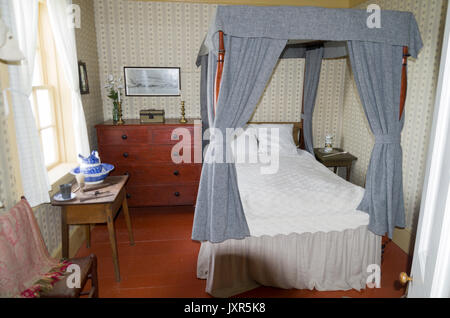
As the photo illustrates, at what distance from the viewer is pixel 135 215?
4281mm

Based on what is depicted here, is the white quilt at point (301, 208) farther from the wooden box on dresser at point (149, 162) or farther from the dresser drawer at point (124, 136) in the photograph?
the dresser drawer at point (124, 136)

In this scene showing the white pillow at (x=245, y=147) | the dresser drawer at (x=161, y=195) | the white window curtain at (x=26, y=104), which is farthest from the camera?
the dresser drawer at (x=161, y=195)

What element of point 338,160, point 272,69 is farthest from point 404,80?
point 338,160

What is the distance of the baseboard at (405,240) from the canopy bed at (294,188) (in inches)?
25.6

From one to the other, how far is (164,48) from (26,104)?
2.66 m

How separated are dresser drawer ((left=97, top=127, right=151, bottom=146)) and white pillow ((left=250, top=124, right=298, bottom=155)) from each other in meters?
1.51

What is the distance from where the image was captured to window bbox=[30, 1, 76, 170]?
3.09m

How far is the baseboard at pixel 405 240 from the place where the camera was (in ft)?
10.6

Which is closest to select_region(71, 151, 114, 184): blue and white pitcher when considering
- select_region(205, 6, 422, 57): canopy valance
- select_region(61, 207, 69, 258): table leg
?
select_region(61, 207, 69, 258): table leg

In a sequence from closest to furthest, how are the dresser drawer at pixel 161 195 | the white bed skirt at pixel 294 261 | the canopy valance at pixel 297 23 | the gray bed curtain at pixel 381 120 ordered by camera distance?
the canopy valance at pixel 297 23 < the gray bed curtain at pixel 381 120 < the white bed skirt at pixel 294 261 < the dresser drawer at pixel 161 195

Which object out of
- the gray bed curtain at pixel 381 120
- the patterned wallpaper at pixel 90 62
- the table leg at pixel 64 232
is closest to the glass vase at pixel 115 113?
the patterned wallpaper at pixel 90 62

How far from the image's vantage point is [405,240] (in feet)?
11.0
